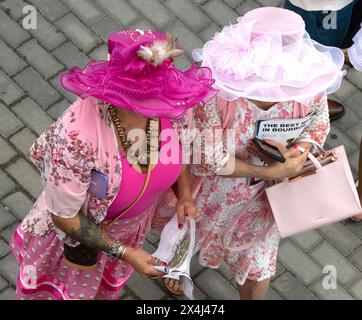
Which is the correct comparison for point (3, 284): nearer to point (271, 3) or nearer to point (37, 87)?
point (37, 87)

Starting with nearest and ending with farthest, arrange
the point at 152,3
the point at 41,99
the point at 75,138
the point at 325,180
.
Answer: the point at 75,138 → the point at 325,180 → the point at 41,99 → the point at 152,3

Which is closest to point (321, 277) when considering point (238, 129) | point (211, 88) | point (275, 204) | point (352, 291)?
point (352, 291)

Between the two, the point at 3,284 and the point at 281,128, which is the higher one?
the point at 281,128

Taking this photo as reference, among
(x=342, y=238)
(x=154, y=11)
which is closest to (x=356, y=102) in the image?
(x=342, y=238)

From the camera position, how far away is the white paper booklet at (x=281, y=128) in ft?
A: 10.3

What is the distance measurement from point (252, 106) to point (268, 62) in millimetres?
233

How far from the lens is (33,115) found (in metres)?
4.83

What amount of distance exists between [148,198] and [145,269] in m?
0.31

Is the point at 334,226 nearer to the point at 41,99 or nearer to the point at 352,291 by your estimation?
the point at 352,291

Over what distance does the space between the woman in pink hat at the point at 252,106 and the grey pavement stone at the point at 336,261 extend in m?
1.02

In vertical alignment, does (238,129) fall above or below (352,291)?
above

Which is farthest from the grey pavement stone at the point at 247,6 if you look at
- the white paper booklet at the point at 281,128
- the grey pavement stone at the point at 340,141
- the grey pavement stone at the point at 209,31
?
the white paper booklet at the point at 281,128

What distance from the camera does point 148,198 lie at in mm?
3109

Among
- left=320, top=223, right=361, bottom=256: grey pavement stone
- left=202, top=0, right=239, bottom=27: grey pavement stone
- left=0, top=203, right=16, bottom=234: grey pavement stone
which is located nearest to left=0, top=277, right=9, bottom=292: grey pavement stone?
left=0, top=203, right=16, bottom=234: grey pavement stone
